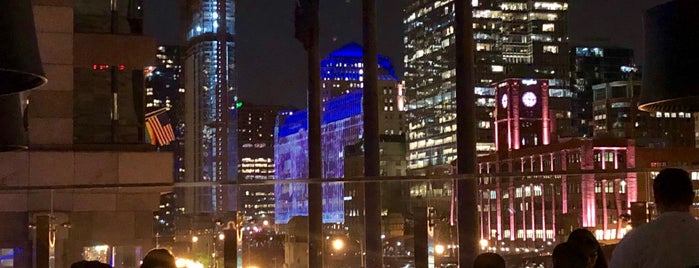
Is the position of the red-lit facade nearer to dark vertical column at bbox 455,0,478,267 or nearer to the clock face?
the clock face

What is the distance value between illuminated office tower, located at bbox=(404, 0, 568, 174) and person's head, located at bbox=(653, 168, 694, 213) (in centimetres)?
13827

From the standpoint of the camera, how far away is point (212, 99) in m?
158

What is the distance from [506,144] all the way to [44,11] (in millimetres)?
96777

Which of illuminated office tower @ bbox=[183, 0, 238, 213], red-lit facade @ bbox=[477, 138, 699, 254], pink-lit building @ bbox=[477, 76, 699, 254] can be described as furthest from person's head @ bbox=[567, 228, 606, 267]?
illuminated office tower @ bbox=[183, 0, 238, 213]

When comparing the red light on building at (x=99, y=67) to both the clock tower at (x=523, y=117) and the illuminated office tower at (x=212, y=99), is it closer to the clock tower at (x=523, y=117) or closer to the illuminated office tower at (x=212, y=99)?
the clock tower at (x=523, y=117)

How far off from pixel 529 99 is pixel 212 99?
206 feet

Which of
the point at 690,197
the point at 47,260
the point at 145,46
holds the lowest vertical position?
the point at 47,260

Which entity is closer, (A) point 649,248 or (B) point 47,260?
(A) point 649,248

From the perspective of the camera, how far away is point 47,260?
9203mm

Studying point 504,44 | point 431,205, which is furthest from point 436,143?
point 431,205

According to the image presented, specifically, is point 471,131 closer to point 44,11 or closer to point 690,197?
point 44,11

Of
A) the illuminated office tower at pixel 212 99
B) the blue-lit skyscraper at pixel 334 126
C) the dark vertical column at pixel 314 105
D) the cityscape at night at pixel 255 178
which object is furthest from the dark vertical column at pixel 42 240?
the illuminated office tower at pixel 212 99

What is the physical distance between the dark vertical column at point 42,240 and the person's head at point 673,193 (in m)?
Answer: 6.84

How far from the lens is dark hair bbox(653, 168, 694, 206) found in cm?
370
